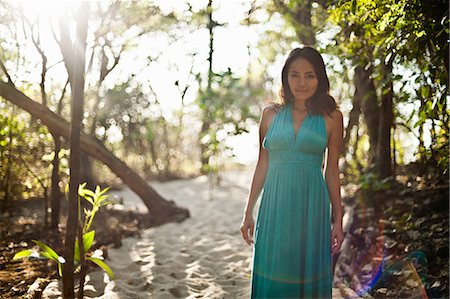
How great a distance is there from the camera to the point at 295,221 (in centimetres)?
230

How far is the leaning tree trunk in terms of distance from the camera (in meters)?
4.71

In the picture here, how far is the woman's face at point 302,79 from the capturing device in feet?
7.77

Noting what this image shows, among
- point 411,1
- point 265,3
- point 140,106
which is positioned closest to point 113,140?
point 140,106

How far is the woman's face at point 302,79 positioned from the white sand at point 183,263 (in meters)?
1.87

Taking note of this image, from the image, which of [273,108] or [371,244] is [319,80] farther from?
[371,244]

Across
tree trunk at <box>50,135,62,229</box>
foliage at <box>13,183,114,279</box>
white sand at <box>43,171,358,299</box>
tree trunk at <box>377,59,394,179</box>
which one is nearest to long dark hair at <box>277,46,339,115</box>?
foliage at <box>13,183,114,279</box>

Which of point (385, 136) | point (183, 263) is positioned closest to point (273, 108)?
point (183, 263)

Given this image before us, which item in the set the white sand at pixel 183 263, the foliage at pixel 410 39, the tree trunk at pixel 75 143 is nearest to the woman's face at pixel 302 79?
the foliage at pixel 410 39

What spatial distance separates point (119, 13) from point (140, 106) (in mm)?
5165

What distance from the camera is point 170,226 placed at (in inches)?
258

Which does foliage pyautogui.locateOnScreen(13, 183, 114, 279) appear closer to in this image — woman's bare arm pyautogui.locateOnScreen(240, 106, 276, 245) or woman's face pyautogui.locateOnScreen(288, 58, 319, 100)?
woman's bare arm pyautogui.locateOnScreen(240, 106, 276, 245)

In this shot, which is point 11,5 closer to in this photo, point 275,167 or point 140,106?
point 275,167

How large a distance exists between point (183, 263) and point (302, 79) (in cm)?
290

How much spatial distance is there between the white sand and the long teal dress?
53.3 inches
